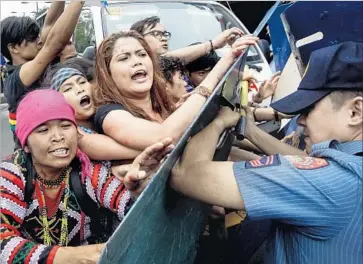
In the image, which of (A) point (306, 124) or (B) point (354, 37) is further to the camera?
(B) point (354, 37)

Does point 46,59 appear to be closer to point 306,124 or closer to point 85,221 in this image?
point 85,221

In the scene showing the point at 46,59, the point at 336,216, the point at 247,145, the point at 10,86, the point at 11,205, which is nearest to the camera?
the point at 336,216

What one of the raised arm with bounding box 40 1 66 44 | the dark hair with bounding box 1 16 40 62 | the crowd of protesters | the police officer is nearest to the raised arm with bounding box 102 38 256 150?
the crowd of protesters

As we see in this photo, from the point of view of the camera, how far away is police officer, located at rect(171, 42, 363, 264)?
115 cm

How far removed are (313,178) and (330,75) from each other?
311mm

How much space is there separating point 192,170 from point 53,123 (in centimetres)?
Answer: 62

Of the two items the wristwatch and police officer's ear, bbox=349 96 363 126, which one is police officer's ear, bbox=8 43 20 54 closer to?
the wristwatch

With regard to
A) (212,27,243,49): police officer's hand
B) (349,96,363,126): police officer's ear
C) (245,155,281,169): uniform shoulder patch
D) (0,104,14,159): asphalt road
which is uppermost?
(349,96,363,126): police officer's ear

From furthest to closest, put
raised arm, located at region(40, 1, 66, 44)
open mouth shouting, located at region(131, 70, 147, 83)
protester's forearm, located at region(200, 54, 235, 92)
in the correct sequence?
raised arm, located at region(40, 1, 66, 44) < open mouth shouting, located at region(131, 70, 147, 83) < protester's forearm, located at region(200, 54, 235, 92)

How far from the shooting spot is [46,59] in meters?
2.35

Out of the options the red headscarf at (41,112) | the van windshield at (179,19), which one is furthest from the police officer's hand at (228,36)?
the van windshield at (179,19)

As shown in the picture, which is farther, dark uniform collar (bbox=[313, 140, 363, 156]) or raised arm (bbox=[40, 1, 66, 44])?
raised arm (bbox=[40, 1, 66, 44])

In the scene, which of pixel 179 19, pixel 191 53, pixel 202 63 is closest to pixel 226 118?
pixel 191 53

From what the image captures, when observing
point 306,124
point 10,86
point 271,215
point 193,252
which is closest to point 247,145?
point 193,252
